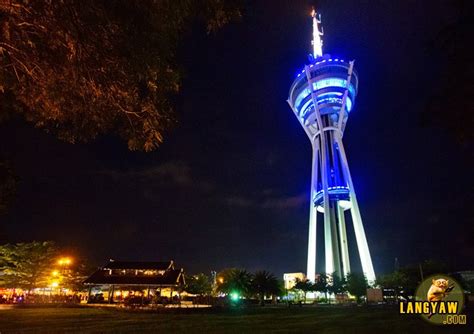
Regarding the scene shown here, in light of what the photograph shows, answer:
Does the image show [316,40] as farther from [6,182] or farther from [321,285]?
[6,182]

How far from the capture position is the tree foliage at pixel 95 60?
237 inches

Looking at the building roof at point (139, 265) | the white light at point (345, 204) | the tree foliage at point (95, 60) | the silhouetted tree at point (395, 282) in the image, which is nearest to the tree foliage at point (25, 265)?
the building roof at point (139, 265)

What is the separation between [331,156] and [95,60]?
7357cm

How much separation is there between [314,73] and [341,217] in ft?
113

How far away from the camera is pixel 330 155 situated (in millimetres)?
76625

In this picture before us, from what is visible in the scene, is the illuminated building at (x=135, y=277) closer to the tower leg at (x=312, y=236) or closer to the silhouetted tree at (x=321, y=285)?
the silhouetted tree at (x=321, y=285)

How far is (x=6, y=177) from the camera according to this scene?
28.8 feet

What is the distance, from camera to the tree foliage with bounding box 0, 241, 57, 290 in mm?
51156

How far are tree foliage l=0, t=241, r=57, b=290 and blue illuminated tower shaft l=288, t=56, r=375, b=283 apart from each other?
49110mm

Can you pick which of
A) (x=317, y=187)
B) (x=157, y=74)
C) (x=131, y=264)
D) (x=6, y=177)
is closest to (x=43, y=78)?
(x=157, y=74)

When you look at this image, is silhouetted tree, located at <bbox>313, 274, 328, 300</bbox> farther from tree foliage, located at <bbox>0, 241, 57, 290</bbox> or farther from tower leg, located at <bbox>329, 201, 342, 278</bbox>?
tree foliage, located at <bbox>0, 241, 57, 290</bbox>

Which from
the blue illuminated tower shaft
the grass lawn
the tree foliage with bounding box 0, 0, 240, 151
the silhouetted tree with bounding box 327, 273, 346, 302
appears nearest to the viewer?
the tree foliage with bounding box 0, 0, 240, 151

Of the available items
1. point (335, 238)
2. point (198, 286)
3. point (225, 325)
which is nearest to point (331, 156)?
point (335, 238)
